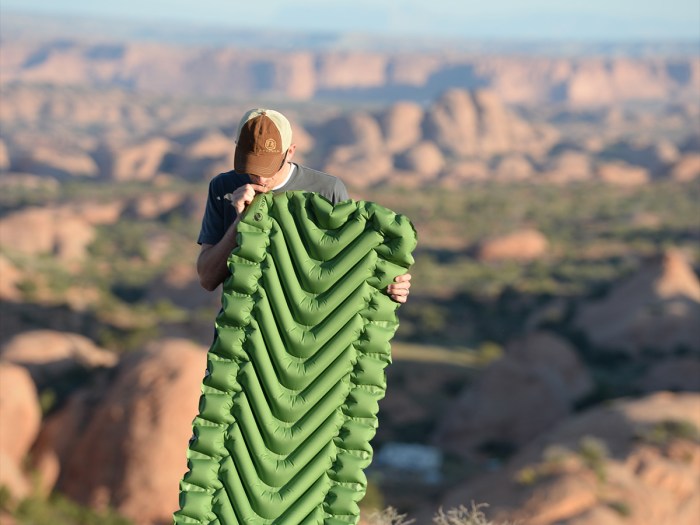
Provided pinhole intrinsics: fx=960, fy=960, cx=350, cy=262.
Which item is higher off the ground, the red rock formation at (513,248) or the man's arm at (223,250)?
the red rock formation at (513,248)

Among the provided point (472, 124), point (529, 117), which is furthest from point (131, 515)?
point (529, 117)

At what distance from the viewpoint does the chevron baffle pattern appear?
3578 mm

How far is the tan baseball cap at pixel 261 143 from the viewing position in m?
3.61

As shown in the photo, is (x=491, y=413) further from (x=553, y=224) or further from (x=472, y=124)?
(x=472, y=124)

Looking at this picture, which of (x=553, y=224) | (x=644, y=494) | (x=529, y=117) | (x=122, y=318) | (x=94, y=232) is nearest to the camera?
(x=644, y=494)

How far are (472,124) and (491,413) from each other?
102m

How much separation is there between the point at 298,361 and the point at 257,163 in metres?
0.77

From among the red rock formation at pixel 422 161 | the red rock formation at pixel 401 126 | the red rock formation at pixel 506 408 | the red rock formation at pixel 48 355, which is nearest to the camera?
the red rock formation at pixel 48 355

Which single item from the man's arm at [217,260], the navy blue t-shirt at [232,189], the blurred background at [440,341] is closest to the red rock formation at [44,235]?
the blurred background at [440,341]

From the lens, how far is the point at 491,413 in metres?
24.0

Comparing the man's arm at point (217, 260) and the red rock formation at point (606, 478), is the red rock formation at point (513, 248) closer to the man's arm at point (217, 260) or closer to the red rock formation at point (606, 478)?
the red rock formation at point (606, 478)

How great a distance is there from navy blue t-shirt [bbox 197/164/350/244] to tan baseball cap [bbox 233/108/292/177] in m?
0.18

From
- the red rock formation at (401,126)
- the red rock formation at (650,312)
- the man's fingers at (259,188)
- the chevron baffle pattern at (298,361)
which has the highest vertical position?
the red rock formation at (401,126)

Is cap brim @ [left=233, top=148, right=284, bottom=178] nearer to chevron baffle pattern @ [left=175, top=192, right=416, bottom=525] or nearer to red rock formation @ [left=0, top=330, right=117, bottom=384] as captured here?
chevron baffle pattern @ [left=175, top=192, right=416, bottom=525]
